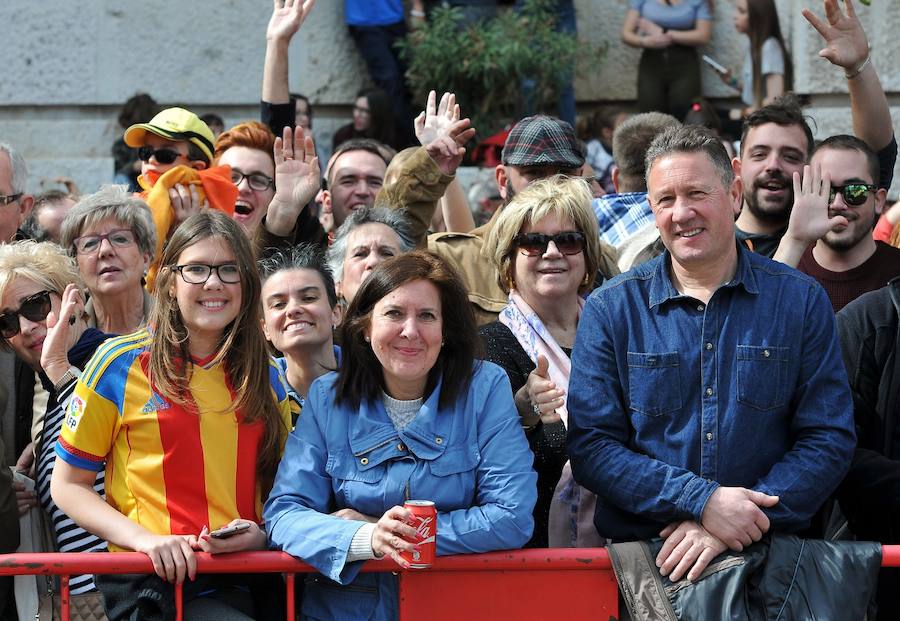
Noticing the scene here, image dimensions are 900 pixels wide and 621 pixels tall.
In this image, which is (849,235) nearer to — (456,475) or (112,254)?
(456,475)

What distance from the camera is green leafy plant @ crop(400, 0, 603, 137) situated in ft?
26.2

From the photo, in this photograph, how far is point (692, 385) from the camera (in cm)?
345

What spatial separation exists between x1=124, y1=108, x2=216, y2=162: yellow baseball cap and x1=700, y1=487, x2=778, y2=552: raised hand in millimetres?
2765

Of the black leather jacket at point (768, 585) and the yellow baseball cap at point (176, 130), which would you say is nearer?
the black leather jacket at point (768, 585)

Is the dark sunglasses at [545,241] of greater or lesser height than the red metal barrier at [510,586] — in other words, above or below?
above

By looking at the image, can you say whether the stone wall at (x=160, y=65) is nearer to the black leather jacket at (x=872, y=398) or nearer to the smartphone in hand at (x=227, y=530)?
the black leather jacket at (x=872, y=398)

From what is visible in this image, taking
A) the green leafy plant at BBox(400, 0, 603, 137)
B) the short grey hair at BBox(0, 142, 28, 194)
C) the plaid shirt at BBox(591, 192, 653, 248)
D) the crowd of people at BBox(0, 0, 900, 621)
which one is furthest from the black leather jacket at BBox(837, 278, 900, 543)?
the green leafy plant at BBox(400, 0, 603, 137)

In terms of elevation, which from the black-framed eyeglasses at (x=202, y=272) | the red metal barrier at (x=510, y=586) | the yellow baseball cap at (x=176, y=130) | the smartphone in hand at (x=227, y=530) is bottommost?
the red metal barrier at (x=510, y=586)

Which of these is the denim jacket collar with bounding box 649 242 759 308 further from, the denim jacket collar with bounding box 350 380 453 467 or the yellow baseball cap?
the yellow baseball cap

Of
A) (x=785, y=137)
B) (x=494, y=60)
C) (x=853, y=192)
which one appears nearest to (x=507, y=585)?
(x=853, y=192)

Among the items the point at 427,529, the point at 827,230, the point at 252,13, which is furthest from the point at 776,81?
the point at 427,529

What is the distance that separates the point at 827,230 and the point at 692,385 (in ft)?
3.88

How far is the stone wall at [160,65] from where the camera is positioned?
8.19m

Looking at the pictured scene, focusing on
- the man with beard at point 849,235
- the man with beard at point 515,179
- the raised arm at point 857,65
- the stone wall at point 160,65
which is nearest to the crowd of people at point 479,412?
the man with beard at point 515,179
